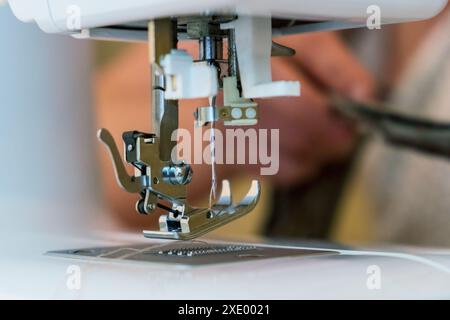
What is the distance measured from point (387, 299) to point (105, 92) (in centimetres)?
120

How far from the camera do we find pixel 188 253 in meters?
0.86

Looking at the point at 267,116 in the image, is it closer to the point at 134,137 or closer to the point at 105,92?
the point at 105,92

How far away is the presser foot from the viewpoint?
84cm

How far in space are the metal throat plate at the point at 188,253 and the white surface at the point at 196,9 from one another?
0.24m

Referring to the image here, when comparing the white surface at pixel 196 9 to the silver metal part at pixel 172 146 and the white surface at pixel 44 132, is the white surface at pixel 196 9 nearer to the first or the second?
the silver metal part at pixel 172 146

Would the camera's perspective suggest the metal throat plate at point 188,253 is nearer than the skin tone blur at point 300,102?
Yes

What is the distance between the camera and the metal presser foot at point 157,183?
2.71 ft

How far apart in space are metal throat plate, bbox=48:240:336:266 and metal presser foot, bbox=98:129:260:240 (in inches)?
1.0

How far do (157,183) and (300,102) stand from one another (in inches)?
36.6

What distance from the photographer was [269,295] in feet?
2.30
